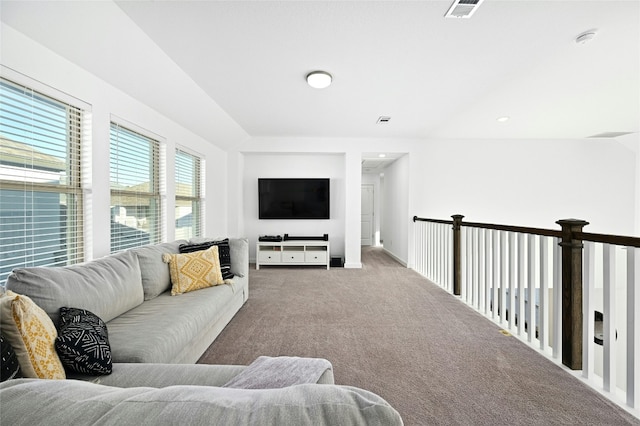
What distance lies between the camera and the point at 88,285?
1607 millimetres

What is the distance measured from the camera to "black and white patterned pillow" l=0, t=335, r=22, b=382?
0.93 m

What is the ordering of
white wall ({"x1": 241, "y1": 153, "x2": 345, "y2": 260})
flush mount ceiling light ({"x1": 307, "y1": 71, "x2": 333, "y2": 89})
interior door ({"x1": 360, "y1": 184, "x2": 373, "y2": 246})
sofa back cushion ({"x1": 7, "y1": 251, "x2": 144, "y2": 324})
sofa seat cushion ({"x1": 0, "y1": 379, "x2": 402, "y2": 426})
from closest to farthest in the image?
sofa seat cushion ({"x1": 0, "y1": 379, "x2": 402, "y2": 426})
sofa back cushion ({"x1": 7, "y1": 251, "x2": 144, "y2": 324})
flush mount ceiling light ({"x1": 307, "y1": 71, "x2": 333, "y2": 89})
white wall ({"x1": 241, "y1": 153, "x2": 345, "y2": 260})
interior door ({"x1": 360, "y1": 184, "x2": 373, "y2": 246})

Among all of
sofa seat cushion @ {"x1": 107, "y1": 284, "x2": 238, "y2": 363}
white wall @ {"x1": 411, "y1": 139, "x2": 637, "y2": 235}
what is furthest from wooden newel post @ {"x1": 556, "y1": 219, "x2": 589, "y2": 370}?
white wall @ {"x1": 411, "y1": 139, "x2": 637, "y2": 235}

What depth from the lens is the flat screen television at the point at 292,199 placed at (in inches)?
210

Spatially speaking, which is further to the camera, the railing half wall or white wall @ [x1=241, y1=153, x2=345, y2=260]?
white wall @ [x1=241, y1=153, x2=345, y2=260]

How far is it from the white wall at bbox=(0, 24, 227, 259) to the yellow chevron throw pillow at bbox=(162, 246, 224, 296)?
0.61m

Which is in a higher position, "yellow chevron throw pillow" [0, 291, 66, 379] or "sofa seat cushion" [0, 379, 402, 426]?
"sofa seat cushion" [0, 379, 402, 426]

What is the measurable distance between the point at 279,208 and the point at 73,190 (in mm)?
Result: 3400

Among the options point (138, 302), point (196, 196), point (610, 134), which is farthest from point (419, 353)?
point (610, 134)

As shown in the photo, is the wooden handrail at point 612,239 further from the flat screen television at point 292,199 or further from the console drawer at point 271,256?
the console drawer at point 271,256

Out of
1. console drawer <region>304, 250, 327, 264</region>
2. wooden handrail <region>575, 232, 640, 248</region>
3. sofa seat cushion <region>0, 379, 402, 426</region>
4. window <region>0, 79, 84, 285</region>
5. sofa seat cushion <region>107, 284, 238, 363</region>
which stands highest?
window <region>0, 79, 84, 285</region>

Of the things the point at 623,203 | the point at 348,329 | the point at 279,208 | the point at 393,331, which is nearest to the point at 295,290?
the point at 348,329

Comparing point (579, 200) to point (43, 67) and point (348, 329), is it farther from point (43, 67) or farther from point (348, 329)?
point (43, 67)

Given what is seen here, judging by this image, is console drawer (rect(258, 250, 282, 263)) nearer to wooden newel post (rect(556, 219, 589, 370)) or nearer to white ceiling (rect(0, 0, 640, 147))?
white ceiling (rect(0, 0, 640, 147))
